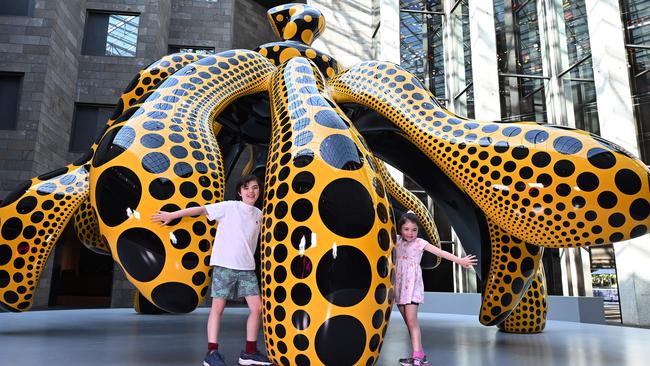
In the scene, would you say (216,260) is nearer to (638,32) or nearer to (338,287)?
(338,287)

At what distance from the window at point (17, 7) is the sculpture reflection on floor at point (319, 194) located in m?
10.7

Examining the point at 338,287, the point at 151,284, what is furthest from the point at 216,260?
the point at 338,287

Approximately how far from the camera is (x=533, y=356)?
4.82m

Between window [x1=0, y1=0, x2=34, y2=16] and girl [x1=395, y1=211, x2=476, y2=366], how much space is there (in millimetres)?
14372

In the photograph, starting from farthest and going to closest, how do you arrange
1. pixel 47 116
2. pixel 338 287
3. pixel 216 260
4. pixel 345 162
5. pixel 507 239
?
pixel 47 116 → pixel 507 239 → pixel 216 260 → pixel 345 162 → pixel 338 287

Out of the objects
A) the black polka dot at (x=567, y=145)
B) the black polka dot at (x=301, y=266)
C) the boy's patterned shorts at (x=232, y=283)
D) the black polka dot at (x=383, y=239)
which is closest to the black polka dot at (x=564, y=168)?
the black polka dot at (x=567, y=145)

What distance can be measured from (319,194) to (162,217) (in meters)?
1.23

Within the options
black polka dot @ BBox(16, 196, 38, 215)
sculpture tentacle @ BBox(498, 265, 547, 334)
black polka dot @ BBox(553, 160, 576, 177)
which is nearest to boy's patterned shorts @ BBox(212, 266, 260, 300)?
black polka dot @ BBox(553, 160, 576, 177)

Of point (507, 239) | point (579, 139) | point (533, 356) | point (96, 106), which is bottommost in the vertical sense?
point (533, 356)

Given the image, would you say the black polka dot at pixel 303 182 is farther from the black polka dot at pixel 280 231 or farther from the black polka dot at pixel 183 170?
the black polka dot at pixel 183 170

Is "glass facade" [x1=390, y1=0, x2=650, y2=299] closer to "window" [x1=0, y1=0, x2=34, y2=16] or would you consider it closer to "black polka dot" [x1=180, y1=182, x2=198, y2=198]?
"black polka dot" [x1=180, y1=182, x2=198, y2=198]

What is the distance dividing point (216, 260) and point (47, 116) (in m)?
12.8

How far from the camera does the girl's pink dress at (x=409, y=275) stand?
4.21m

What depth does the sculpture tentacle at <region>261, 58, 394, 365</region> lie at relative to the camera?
3.04m
